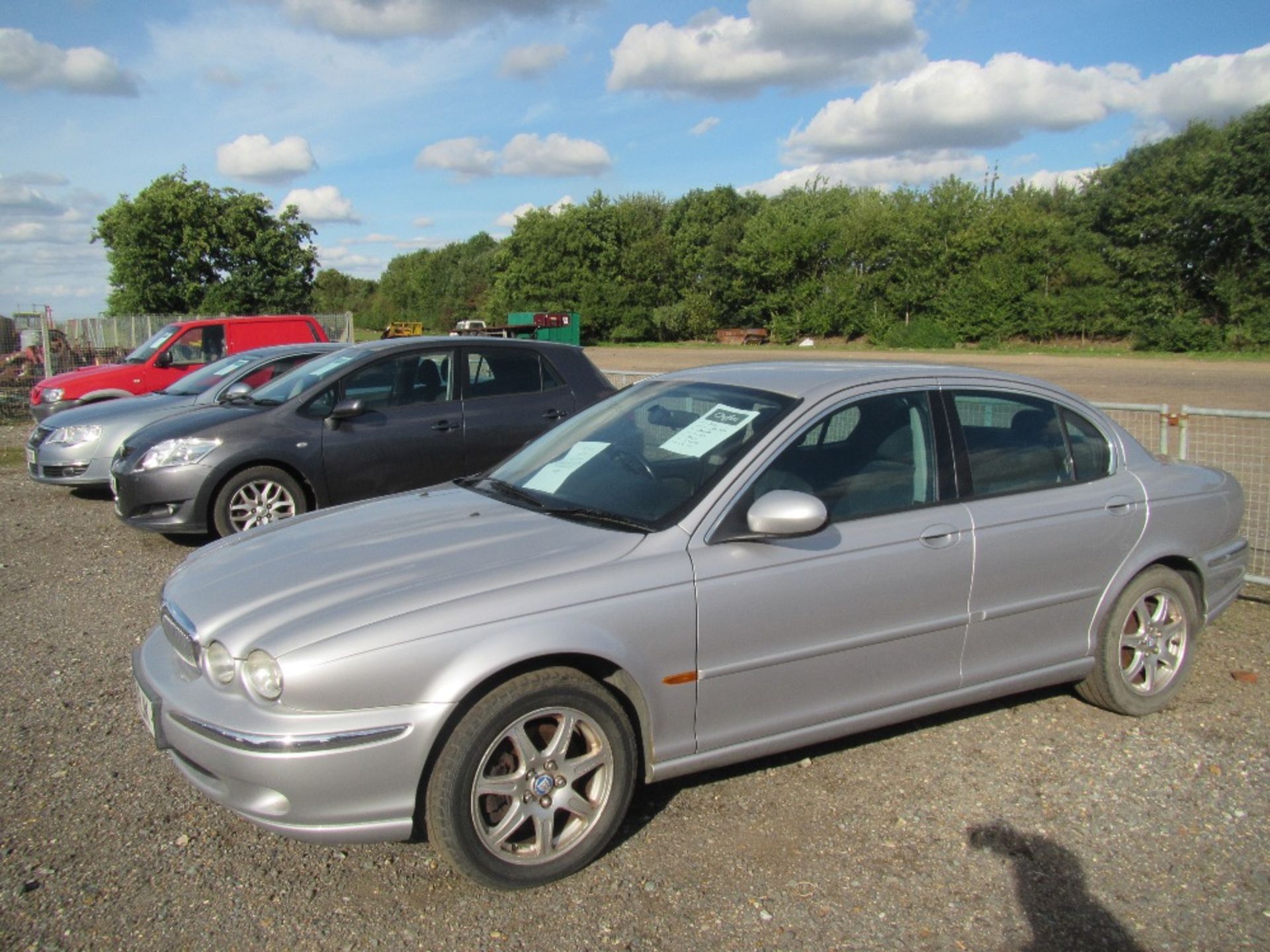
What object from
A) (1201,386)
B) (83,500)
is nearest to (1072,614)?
(83,500)

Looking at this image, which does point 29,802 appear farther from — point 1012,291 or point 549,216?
point 549,216

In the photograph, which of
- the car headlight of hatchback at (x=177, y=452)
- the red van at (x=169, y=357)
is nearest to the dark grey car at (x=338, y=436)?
the car headlight of hatchback at (x=177, y=452)

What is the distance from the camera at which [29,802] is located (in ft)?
12.2

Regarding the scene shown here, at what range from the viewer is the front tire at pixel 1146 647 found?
442 cm

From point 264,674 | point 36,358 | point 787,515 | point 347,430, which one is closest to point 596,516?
point 787,515

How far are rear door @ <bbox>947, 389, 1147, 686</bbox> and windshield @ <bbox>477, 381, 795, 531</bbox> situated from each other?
97cm

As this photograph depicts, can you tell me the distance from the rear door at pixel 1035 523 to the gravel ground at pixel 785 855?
0.52 metres

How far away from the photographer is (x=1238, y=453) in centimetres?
755

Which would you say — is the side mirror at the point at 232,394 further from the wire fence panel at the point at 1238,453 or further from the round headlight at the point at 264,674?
the wire fence panel at the point at 1238,453

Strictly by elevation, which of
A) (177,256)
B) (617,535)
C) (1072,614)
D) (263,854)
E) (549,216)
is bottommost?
(263,854)

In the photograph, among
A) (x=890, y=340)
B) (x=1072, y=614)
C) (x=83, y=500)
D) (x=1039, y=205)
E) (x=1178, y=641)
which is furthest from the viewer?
(x=1039, y=205)

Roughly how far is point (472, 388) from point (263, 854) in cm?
533

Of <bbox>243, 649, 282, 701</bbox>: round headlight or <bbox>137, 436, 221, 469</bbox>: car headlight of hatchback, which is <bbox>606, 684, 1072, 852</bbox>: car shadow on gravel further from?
<bbox>137, 436, 221, 469</bbox>: car headlight of hatchback

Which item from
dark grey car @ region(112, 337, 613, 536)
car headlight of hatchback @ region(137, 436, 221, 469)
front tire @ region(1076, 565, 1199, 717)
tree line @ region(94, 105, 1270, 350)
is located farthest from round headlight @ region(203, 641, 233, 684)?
tree line @ region(94, 105, 1270, 350)
